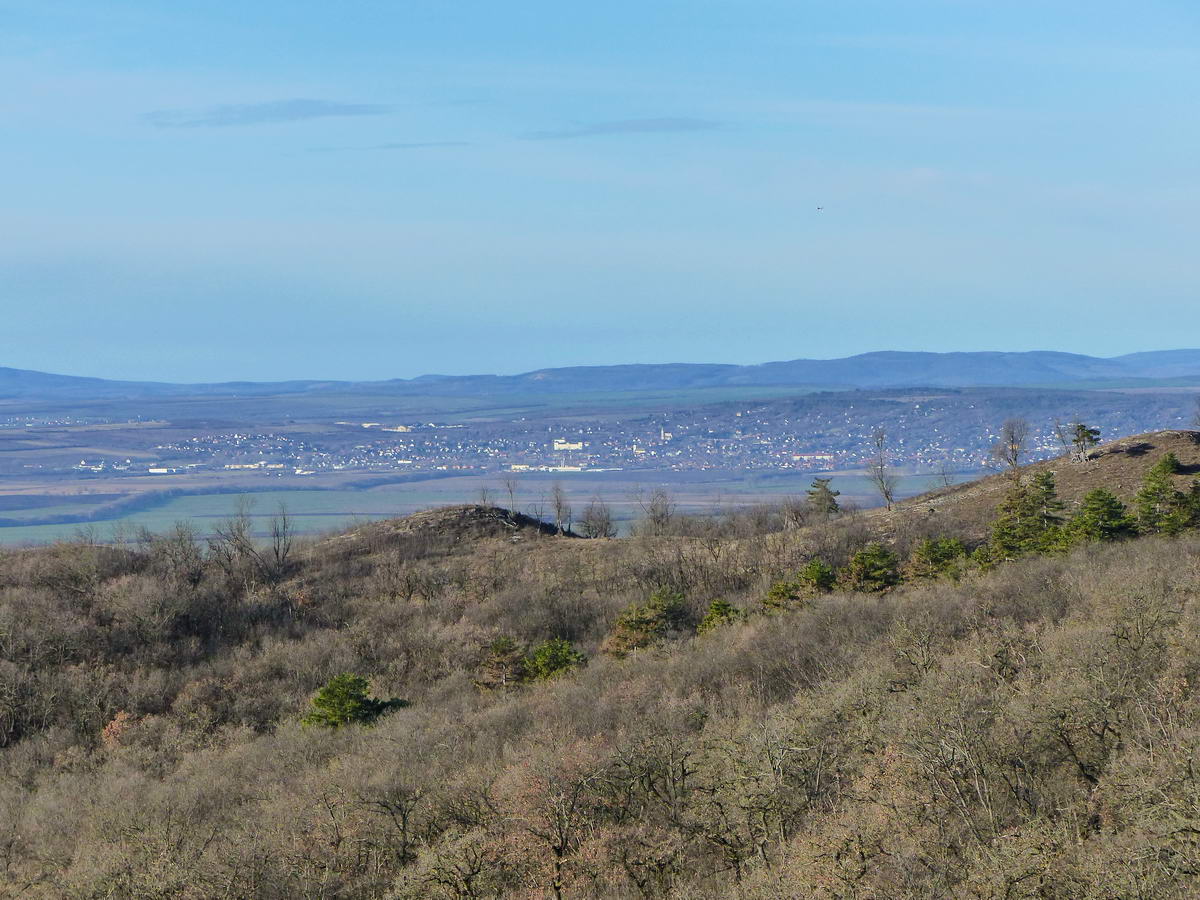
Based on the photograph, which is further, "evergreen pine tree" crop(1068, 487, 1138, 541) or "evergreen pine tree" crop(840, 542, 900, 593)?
"evergreen pine tree" crop(840, 542, 900, 593)

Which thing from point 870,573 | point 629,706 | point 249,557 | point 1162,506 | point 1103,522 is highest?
point 1162,506

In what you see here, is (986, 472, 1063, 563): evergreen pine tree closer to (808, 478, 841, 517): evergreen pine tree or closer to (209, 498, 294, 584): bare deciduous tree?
(808, 478, 841, 517): evergreen pine tree

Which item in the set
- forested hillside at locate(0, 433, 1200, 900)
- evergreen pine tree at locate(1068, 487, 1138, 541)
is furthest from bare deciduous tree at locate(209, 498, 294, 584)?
evergreen pine tree at locate(1068, 487, 1138, 541)

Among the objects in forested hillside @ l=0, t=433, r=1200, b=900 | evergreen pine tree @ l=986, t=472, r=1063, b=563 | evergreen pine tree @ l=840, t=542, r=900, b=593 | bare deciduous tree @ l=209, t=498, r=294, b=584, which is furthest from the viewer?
bare deciduous tree @ l=209, t=498, r=294, b=584

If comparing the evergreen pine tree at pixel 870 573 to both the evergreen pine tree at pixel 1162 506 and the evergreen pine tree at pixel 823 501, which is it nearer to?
the evergreen pine tree at pixel 1162 506

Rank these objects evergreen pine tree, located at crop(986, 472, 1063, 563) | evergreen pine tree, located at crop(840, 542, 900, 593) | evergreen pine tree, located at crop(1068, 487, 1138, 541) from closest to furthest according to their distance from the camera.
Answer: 1. evergreen pine tree, located at crop(1068, 487, 1138, 541)
2. evergreen pine tree, located at crop(840, 542, 900, 593)
3. evergreen pine tree, located at crop(986, 472, 1063, 563)

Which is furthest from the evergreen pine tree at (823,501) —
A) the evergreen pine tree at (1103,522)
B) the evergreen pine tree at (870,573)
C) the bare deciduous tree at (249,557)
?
the bare deciduous tree at (249,557)

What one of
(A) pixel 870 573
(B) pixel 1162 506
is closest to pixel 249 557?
(A) pixel 870 573

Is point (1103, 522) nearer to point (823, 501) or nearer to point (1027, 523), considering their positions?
point (1027, 523)

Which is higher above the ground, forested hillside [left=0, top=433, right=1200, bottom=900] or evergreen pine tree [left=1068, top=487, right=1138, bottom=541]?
evergreen pine tree [left=1068, top=487, right=1138, bottom=541]

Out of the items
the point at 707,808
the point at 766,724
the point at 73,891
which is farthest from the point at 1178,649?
the point at 73,891
